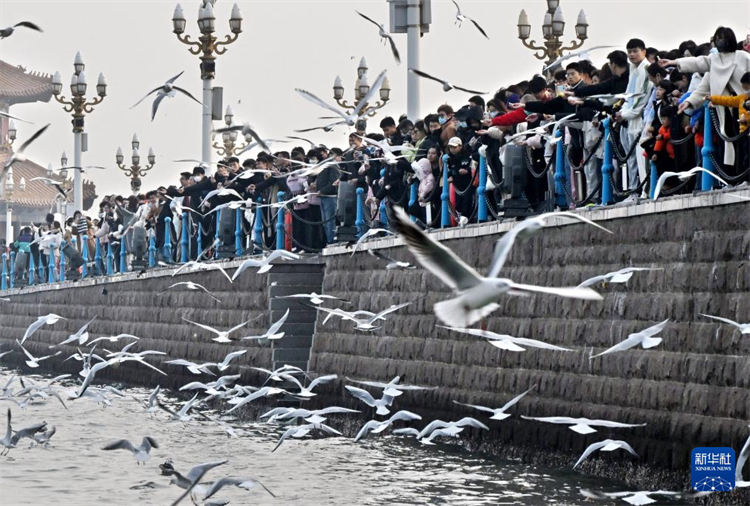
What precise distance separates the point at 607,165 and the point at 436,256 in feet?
28.1

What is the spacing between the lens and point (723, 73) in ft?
49.9

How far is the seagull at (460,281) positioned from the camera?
880 cm

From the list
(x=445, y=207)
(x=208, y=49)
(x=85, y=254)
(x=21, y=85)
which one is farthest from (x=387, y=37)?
(x=21, y=85)

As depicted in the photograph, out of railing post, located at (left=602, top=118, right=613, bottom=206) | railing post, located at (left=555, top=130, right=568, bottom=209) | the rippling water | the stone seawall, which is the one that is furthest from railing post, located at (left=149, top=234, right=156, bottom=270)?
railing post, located at (left=602, top=118, right=613, bottom=206)

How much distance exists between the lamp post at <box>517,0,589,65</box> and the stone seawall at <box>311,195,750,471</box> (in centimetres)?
865

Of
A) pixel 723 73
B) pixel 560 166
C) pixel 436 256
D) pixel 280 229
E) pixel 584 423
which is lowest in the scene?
pixel 584 423

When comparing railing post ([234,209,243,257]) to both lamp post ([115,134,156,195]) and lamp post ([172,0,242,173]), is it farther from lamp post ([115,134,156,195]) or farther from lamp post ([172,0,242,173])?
lamp post ([115,134,156,195])

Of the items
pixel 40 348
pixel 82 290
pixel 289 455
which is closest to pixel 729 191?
pixel 289 455

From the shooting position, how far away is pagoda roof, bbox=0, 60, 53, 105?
94.4 metres

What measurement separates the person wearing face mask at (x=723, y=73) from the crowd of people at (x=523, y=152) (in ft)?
Answer: 0.04

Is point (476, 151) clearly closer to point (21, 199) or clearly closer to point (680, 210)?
point (680, 210)

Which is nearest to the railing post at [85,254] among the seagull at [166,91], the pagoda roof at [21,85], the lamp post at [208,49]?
the lamp post at [208,49]

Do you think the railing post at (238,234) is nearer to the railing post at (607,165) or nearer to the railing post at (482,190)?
the railing post at (482,190)

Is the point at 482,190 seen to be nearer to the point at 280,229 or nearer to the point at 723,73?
the point at 723,73
